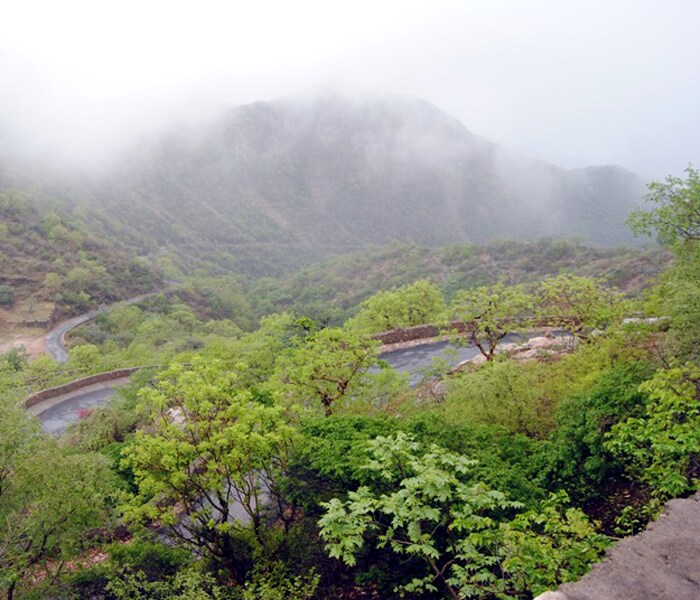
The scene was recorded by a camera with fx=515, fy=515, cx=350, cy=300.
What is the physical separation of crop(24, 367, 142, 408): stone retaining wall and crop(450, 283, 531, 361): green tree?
16188mm

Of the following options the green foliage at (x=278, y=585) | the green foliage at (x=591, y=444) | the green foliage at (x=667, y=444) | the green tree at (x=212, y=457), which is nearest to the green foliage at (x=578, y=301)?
the green foliage at (x=591, y=444)

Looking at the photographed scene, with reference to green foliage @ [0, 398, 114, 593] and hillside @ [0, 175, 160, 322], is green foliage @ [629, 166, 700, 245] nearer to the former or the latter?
green foliage @ [0, 398, 114, 593]

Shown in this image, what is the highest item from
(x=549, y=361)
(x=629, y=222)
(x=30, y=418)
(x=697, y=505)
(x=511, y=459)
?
(x=629, y=222)

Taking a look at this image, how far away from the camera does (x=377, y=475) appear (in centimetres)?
593

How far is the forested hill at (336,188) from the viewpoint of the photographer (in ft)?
403

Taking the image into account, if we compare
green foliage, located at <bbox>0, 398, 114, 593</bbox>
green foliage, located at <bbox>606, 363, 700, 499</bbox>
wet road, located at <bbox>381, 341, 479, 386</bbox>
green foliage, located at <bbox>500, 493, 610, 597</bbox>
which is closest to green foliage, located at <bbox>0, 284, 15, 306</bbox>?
wet road, located at <bbox>381, 341, 479, 386</bbox>

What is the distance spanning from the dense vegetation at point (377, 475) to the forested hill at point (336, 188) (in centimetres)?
10128

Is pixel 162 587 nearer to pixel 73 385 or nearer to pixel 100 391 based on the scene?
pixel 100 391

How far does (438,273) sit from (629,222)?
6025cm

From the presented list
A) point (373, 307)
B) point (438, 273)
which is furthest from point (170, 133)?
point (373, 307)

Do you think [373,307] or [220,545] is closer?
[220,545]

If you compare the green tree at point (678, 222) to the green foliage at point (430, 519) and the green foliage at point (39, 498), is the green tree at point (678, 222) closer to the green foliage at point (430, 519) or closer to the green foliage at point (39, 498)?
the green foliage at point (430, 519)

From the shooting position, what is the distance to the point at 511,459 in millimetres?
7078

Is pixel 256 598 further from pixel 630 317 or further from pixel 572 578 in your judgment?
pixel 630 317
